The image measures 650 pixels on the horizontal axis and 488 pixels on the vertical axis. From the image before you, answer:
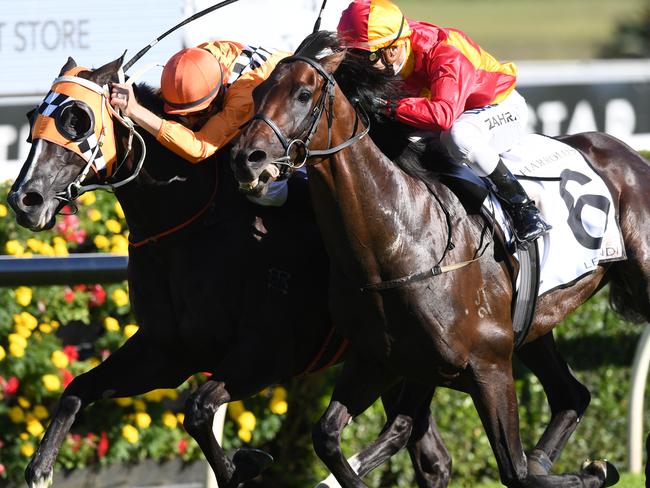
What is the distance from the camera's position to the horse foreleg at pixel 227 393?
4020 millimetres

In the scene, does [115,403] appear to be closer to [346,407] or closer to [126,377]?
[126,377]

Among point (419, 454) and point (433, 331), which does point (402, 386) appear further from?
point (433, 331)

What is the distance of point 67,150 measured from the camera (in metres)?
3.90

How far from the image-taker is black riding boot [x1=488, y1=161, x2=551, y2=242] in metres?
4.12

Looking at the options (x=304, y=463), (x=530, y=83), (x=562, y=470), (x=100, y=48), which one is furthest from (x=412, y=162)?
(x=530, y=83)

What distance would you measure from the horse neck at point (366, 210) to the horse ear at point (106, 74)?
918mm

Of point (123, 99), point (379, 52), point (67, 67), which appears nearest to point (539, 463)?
point (379, 52)

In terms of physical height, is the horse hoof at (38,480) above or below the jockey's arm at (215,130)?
below

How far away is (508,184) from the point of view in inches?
164

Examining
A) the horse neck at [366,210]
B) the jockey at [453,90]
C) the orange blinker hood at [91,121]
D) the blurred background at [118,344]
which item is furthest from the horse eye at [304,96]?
the blurred background at [118,344]

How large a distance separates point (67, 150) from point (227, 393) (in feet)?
3.26

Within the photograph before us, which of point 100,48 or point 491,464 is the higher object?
point 100,48

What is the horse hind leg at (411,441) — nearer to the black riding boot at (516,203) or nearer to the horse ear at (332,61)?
the black riding boot at (516,203)

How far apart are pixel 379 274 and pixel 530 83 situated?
4618 mm
